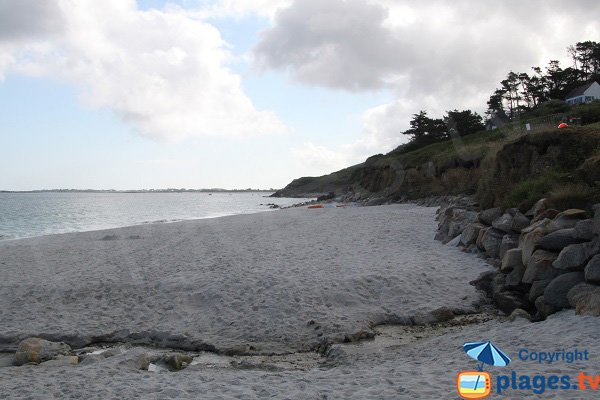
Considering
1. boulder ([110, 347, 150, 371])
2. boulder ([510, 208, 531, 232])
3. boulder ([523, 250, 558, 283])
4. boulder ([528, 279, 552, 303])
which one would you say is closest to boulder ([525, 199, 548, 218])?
boulder ([510, 208, 531, 232])

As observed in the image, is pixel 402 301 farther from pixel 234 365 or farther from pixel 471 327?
pixel 234 365

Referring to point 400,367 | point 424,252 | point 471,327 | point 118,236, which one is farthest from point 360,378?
point 118,236

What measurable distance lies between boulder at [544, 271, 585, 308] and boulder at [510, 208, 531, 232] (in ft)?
12.2

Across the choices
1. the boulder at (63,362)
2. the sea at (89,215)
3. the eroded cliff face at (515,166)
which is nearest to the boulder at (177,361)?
the boulder at (63,362)

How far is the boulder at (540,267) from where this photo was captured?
8.77 metres

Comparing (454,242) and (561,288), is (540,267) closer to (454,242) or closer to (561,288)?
(561,288)

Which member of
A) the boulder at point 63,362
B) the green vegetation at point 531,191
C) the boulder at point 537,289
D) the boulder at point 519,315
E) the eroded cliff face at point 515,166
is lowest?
the boulder at point 63,362

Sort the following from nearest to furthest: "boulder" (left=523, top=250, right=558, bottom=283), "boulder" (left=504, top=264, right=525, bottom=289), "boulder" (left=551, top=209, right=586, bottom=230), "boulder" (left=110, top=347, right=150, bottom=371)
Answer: "boulder" (left=110, top=347, right=150, bottom=371) → "boulder" (left=523, top=250, right=558, bottom=283) → "boulder" (left=504, top=264, right=525, bottom=289) → "boulder" (left=551, top=209, right=586, bottom=230)

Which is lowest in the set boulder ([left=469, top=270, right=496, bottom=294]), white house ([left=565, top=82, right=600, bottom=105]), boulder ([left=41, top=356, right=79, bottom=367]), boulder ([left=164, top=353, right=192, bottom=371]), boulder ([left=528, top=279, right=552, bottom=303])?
boulder ([left=164, top=353, right=192, bottom=371])

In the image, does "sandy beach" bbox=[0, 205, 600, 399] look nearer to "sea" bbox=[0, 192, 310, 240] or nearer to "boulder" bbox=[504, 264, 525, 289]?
"boulder" bbox=[504, 264, 525, 289]

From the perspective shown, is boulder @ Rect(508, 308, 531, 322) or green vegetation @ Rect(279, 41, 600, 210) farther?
green vegetation @ Rect(279, 41, 600, 210)

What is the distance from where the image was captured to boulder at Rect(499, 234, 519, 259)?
11.5 metres

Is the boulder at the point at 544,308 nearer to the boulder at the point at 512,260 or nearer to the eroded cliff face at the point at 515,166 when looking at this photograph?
the boulder at the point at 512,260

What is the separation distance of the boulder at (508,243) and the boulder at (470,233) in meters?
1.99
